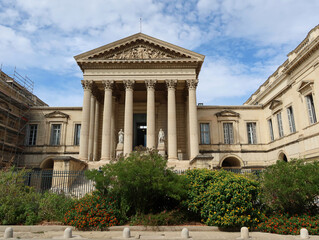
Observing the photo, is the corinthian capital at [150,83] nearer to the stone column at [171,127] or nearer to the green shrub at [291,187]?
the stone column at [171,127]

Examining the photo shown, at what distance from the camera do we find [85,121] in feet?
82.6

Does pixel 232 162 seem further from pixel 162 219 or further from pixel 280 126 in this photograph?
pixel 162 219

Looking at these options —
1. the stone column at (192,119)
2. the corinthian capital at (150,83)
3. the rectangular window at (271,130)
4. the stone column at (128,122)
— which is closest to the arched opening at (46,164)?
the stone column at (128,122)

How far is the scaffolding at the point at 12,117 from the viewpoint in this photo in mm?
26516

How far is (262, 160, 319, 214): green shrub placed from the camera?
1098cm

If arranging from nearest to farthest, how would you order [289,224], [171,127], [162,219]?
1. [289,224]
2. [162,219]
3. [171,127]

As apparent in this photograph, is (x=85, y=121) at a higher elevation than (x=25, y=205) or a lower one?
higher

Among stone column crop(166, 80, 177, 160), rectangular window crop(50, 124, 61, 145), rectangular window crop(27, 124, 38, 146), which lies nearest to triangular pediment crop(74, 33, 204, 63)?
stone column crop(166, 80, 177, 160)

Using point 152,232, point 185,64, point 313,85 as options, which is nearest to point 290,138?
point 313,85

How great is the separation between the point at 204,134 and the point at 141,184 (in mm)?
20506

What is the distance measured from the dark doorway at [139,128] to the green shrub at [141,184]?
17.7 metres

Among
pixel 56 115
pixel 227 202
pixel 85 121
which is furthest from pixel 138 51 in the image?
pixel 227 202

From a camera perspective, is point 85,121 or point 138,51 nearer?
point 85,121

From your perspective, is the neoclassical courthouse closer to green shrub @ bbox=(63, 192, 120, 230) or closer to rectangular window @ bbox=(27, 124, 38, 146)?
rectangular window @ bbox=(27, 124, 38, 146)
